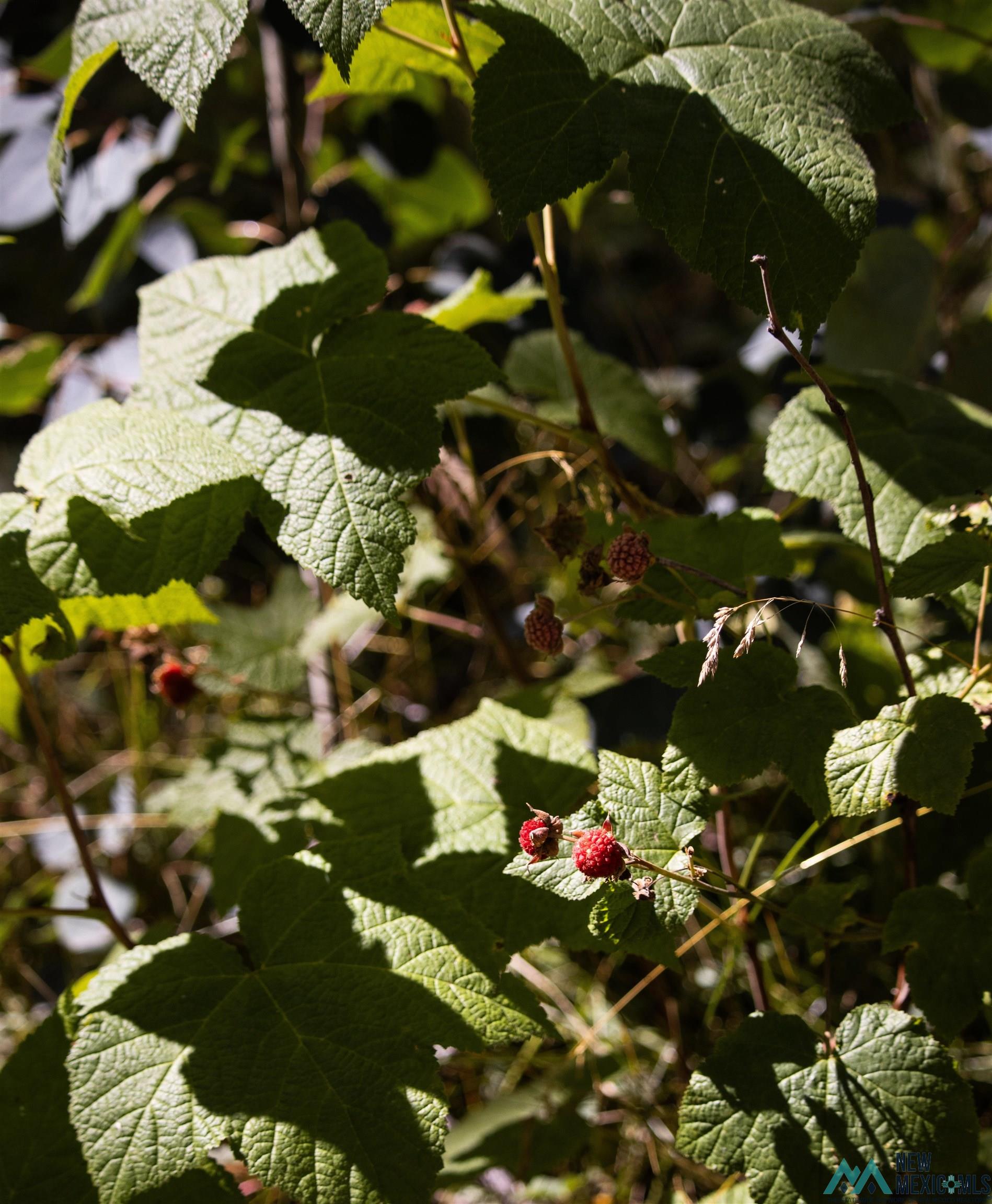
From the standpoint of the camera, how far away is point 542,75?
0.76m

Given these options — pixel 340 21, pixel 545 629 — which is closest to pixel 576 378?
pixel 545 629

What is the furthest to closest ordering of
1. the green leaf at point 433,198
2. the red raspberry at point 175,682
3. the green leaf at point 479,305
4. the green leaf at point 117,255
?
the green leaf at point 433,198, the green leaf at point 117,255, the red raspberry at point 175,682, the green leaf at point 479,305

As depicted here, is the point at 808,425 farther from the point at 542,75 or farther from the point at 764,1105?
the point at 764,1105

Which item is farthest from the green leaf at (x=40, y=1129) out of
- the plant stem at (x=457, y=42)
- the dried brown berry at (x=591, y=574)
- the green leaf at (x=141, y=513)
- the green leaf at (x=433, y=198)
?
the green leaf at (x=433, y=198)

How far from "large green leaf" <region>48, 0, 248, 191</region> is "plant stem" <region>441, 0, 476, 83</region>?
195 mm

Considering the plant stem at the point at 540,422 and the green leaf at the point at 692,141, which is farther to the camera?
the plant stem at the point at 540,422

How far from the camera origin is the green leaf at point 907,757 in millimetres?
687

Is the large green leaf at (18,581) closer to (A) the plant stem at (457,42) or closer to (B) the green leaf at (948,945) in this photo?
(A) the plant stem at (457,42)

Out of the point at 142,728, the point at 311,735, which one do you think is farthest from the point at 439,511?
the point at 142,728

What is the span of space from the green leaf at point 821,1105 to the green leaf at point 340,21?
840 mm

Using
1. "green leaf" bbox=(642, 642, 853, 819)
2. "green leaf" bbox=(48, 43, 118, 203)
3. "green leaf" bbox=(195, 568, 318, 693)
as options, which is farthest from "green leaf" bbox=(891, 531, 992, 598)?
"green leaf" bbox=(195, 568, 318, 693)

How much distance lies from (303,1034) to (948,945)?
0.55 meters

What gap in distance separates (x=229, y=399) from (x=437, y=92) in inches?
51.3

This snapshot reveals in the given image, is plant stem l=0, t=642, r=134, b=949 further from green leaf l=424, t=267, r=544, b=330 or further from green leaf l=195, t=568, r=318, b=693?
green leaf l=424, t=267, r=544, b=330
